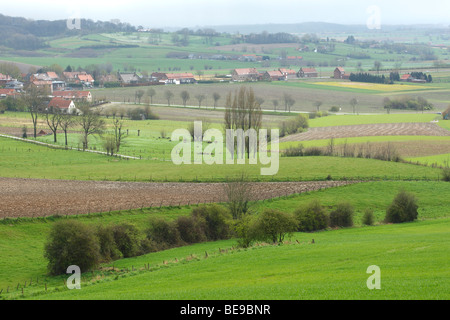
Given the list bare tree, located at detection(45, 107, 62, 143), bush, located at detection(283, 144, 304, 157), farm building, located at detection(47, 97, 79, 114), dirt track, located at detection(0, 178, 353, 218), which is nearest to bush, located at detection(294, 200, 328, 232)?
dirt track, located at detection(0, 178, 353, 218)

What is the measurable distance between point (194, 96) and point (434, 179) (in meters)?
78.1

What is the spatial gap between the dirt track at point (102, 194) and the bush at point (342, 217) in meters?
7.26

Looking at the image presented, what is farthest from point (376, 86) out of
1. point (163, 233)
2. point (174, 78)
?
point (163, 233)

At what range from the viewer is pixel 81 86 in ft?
478

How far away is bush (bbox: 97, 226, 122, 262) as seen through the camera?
31.2 metres

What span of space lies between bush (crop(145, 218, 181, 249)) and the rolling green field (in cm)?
122

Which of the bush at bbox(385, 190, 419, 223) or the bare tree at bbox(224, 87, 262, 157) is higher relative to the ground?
the bare tree at bbox(224, 87, 262, 157)

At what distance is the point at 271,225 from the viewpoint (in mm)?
32531

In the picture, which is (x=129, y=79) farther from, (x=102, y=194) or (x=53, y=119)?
(x=102, y=194)

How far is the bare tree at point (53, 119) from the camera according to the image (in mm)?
74400

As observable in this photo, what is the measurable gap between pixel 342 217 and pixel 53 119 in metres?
47.1

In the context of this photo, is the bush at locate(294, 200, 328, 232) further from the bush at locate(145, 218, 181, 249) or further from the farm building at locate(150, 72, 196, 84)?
the farm building at locate(150, 72, 196, 84)

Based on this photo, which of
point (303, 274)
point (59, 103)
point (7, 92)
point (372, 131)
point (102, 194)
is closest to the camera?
point (303, 274)

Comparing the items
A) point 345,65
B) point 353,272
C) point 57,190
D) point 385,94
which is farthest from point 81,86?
Result: point 353,272
